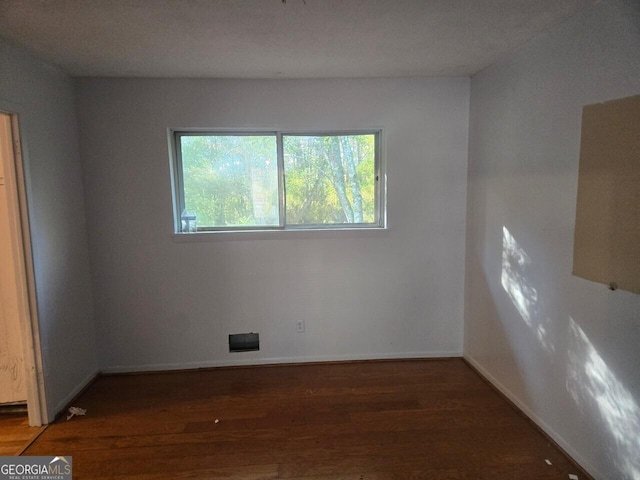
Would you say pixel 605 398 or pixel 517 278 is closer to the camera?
pixel 605 398

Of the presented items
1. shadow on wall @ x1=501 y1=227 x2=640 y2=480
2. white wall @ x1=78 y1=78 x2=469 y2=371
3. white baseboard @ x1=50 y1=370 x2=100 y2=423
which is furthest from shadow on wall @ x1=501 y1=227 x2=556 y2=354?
Result: white baseboard @ x1=50 y1=370 x2=100 y2=423

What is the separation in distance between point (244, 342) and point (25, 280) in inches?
62.6

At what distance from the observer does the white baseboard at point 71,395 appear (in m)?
2.23

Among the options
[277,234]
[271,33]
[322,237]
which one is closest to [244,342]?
[277,234]

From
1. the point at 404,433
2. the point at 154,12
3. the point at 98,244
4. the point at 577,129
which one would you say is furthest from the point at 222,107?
the point at 404,433

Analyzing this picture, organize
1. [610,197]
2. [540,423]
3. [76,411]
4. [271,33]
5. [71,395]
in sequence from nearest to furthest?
[610,197], [271,33], [540,423], [76,411], [71,395]

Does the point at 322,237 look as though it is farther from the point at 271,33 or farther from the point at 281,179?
the point at 271,33

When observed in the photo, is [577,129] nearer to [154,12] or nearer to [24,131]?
[154,12]

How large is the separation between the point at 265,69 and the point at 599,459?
308 cm

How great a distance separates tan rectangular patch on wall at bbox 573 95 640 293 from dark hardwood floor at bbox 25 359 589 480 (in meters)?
1.11

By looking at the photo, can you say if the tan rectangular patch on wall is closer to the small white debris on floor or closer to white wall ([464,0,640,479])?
white wall ([464,0,640,479])

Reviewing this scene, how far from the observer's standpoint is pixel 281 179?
9.13 ft

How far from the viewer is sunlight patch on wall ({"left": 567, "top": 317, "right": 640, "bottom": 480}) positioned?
1479mm

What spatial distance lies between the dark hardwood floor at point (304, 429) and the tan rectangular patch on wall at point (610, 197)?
1.11 meters
